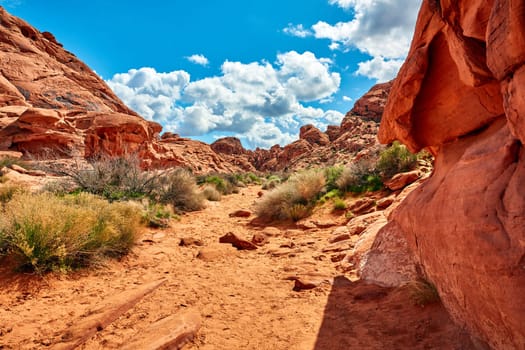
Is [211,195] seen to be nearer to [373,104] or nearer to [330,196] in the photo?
[330,196]

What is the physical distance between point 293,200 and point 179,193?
14.3ft

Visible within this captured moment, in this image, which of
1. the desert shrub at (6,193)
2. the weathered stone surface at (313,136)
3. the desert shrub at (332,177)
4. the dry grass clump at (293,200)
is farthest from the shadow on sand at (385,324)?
the weathered stone surface at (313,136)

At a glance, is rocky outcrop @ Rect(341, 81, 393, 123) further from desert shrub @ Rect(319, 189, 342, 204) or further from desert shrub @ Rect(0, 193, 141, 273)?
desert shrub @ Rect(0, 193, 141, 273)

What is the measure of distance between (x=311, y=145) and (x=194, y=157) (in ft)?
84.4

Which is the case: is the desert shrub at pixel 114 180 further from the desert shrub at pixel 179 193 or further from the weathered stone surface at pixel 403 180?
the weathered stone surface at pixel 403 180

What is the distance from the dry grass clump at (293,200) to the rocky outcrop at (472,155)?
5.18 meters

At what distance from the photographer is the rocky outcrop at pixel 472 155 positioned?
5.91 feet

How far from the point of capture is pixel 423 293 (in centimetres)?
297

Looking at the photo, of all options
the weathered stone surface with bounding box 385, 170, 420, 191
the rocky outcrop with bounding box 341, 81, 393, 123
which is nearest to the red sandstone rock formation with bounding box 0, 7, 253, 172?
the weathered stone surface with bounding box 385, 170, 420, 191

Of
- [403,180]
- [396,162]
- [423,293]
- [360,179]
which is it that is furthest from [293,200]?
[423,293]

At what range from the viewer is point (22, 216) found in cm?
429

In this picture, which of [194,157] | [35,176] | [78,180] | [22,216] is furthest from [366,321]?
[194,157]

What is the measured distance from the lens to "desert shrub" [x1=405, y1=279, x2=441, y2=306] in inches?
115

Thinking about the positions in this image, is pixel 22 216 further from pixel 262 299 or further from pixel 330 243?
pixel 330 243
